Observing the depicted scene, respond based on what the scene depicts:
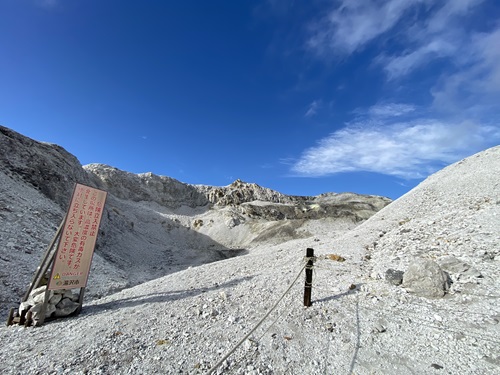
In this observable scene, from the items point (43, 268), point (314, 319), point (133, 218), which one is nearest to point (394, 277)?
point (314, 319)

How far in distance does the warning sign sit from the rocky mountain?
11.7 ft

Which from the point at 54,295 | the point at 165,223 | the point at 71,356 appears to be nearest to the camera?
the point at 71,356

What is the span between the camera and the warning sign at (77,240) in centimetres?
814

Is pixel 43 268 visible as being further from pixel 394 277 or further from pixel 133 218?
pixel 133 218

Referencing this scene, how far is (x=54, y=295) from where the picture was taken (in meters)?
8.05

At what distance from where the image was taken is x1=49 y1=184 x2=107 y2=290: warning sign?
8.14m

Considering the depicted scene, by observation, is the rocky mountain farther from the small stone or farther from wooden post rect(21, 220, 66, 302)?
the small stone

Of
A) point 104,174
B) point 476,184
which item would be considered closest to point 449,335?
point 476,184

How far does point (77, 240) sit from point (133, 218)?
38.6m

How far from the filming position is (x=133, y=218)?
44.8m

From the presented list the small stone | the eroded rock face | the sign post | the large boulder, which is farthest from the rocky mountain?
the large boulder

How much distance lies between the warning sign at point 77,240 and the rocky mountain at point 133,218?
358 cm

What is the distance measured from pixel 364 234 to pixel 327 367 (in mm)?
11030

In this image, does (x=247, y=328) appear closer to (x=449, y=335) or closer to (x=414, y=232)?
(x=449, y=335)
